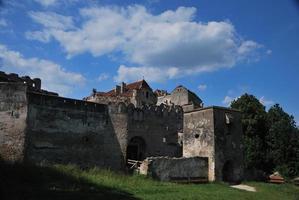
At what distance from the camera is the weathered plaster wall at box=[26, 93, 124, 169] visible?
27.2 metres

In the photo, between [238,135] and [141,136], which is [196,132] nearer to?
[238,135]

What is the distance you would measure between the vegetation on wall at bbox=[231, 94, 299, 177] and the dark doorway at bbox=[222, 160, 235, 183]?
6.97 meters

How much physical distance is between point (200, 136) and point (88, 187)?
43.1ft

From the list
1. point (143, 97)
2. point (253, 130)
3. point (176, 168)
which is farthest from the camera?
point (143, 97)

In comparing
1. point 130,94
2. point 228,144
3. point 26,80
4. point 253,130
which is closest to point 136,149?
point 228,144

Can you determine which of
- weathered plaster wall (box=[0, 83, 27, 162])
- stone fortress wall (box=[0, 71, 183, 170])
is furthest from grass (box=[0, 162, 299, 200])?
weathered plaster wall (box=[0, 83, 27, 162])

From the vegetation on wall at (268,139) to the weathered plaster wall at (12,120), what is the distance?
829 inches

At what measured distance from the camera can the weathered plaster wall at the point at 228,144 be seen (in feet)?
97.6

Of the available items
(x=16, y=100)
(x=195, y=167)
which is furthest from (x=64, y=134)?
(x=195, y=167)

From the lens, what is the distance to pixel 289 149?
37938 mm

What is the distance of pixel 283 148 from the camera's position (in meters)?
38.0

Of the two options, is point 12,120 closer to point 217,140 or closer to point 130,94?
point 217,140

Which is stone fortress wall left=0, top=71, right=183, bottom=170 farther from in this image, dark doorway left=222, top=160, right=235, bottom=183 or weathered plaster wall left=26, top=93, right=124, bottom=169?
dark doorway left=222, top=160, right=235, bottom=183

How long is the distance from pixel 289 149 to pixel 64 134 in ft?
71.5
